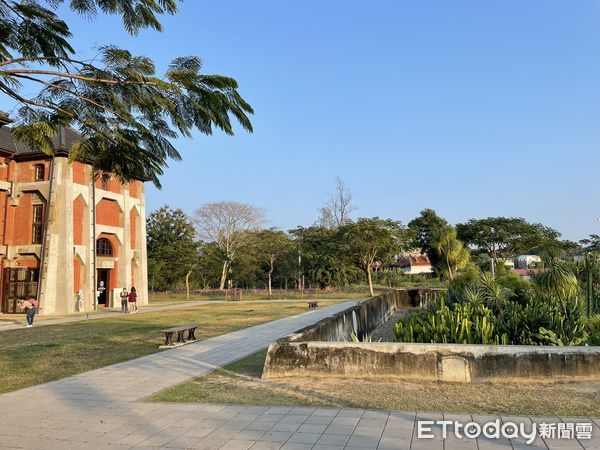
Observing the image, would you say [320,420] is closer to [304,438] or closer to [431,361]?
[304,438]

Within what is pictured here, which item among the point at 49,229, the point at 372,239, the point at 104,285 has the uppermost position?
the point at 49,229

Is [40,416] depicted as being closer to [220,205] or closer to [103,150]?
[103,150]

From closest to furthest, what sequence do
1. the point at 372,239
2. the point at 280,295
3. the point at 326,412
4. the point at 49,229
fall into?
the point at 326,412
the point at 49,229
the point at 372,239
the point at 280,295

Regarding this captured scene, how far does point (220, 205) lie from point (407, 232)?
2471 cm

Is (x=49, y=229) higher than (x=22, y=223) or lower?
lower

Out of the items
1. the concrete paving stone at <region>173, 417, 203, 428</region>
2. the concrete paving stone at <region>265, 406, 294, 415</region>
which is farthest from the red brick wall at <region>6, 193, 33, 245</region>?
the concrete paving stone at <region>265, 406, 294, 415</region>

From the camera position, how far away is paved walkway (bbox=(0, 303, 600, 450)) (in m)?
4.50

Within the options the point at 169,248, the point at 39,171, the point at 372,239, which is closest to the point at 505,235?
the point at 372,239

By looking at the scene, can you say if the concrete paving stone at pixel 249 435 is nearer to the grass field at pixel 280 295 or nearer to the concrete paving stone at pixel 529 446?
the concrete paving stone at pixel 529 446

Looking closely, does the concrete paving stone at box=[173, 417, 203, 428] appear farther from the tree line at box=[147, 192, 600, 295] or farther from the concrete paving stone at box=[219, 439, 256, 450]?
the tree line at box=[147, 192, 600, 295]

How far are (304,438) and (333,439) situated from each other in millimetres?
291

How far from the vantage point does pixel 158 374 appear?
27.7 ft

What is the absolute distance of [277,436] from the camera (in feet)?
15.6

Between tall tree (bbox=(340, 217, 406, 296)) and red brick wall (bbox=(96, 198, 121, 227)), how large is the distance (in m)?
15.9
